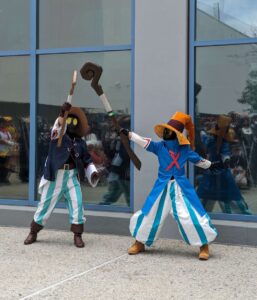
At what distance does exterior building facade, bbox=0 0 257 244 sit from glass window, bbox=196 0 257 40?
0.04ft

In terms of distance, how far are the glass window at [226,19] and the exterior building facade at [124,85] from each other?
12mm

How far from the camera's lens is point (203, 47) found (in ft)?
21.8

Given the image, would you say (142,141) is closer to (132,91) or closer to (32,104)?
(132,91)

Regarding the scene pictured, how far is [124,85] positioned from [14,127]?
1.86 m

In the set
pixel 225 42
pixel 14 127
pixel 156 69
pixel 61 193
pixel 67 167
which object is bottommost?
pixel 61 193

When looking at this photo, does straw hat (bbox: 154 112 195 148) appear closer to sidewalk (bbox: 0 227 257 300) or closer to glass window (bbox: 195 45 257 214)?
glass window (bbox: 195 45 257 214)

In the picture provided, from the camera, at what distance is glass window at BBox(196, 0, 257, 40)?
652cm

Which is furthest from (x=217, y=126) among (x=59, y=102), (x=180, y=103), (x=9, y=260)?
(x=9, y=260)

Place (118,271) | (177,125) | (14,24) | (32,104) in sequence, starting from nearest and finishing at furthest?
(118,271) → (177,125) → (32,104) → (14,24)

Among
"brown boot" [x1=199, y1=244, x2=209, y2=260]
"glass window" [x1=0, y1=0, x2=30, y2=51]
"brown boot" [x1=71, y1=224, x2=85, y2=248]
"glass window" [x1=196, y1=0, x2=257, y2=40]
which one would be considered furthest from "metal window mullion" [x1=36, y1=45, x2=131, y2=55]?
"brown boot" [x1=199, y1=244, x2=209, y2=260]

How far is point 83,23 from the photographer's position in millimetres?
7422

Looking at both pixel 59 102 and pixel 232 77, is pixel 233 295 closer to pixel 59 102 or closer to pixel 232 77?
pixel 232 77

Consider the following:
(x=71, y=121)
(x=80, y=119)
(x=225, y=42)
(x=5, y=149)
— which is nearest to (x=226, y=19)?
(x=225, y=42)

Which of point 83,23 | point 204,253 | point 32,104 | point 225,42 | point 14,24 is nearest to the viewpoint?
point 204,253
